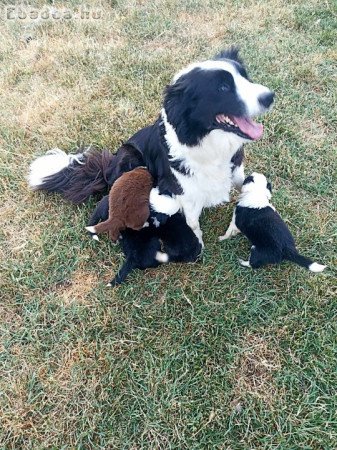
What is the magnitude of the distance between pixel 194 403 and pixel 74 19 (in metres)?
4.38

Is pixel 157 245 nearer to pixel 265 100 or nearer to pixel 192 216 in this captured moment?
pixel 192 216

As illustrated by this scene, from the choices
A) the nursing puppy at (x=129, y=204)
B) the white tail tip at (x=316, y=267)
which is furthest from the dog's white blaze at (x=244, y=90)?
the white tail tip at (x=316, y=267)

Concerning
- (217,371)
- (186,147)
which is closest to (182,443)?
(217,371)

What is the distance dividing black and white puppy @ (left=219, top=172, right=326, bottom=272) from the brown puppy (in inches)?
22.9

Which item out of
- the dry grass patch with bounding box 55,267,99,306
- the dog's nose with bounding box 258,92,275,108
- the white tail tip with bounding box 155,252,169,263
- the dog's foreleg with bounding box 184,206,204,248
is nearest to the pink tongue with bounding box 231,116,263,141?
the dog's nose with bounding box 258,92,275,108

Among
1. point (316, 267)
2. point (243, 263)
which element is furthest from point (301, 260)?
point (243, 263)

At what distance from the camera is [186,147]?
234 cm

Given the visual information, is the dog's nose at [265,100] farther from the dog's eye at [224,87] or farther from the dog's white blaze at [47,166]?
the dog's white blaze at [47,166]

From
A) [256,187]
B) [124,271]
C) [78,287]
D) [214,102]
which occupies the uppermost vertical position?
[214,102]

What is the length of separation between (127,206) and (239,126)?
0.79m

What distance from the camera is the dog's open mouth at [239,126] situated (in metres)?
2.22

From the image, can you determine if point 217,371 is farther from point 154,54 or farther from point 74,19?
point 74,19

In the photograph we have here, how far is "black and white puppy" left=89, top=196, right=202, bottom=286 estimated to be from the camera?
102 inches

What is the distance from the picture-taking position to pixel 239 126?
7.36 ft
